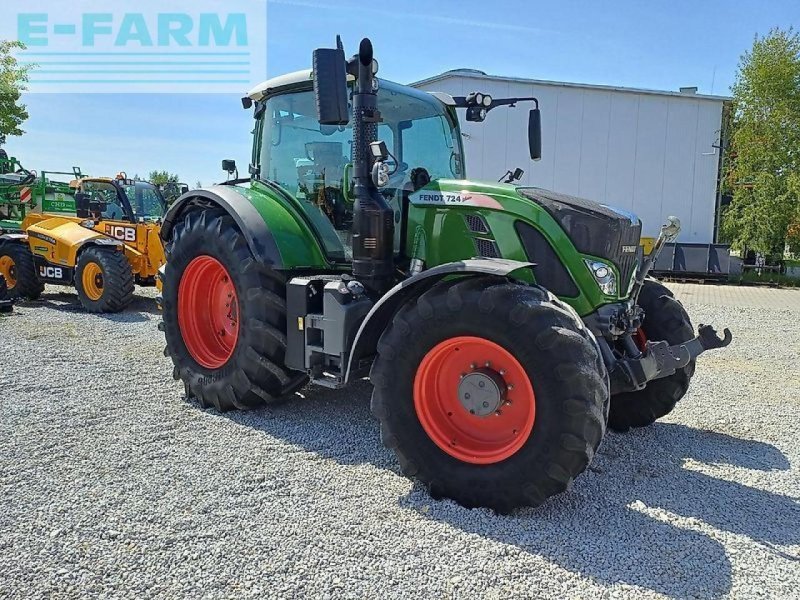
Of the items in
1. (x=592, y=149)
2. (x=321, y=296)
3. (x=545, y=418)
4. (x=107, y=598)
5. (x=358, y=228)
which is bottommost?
(x=107, y=598)

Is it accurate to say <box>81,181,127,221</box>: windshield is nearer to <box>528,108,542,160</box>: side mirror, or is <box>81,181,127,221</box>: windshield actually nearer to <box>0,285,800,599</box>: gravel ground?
<box>0,285,800,599</box>: gravel ground

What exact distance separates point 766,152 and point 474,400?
19927 millimetres

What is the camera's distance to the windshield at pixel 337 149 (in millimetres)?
4539

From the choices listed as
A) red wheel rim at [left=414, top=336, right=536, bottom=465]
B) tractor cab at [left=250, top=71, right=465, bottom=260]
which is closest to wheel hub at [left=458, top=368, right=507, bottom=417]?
red wheel rim at [left=414, top=336, right=536, bottom=465]

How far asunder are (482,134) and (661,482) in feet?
52.9

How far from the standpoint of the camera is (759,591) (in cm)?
255

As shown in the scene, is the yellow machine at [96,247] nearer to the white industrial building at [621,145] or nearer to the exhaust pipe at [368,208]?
the exhaust pipe at [368,208]

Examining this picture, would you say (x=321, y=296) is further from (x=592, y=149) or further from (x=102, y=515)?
(x=592, y=149)

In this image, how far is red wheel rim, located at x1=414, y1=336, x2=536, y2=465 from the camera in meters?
3.21

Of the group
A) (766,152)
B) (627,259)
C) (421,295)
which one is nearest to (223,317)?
(421,295)

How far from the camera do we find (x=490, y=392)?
3.24 metres

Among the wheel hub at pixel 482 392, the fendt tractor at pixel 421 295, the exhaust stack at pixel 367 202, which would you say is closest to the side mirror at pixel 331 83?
the fendt tractor at pixel 421 295

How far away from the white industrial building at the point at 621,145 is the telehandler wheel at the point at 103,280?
37.9ft

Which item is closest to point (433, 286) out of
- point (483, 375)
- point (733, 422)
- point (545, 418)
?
point (483, 375)
